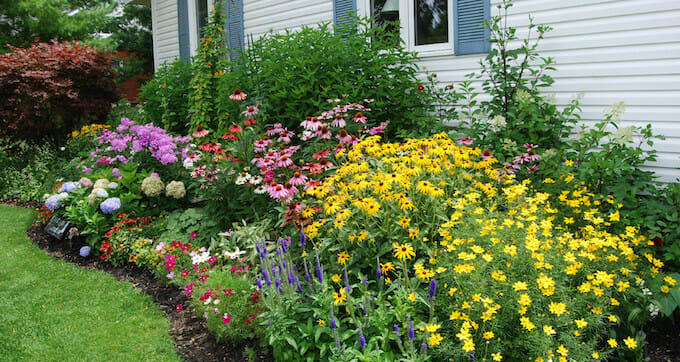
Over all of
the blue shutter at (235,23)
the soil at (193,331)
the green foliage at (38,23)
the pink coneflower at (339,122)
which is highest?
the green foliage at (38,23)

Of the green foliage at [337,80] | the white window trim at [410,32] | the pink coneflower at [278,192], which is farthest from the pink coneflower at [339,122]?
the white window trim at [410,32]

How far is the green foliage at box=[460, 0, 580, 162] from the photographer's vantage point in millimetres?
4121

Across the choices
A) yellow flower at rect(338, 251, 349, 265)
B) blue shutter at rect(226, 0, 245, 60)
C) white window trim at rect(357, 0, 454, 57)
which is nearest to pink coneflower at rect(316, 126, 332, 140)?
yellow flower at rect(338, 251, 349, 265)

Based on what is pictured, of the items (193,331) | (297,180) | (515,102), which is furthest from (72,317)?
(515,102)

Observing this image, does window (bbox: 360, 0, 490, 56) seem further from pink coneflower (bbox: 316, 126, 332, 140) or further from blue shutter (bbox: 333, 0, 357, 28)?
pink coneflower (bbox: 316, 126, 332, 140)

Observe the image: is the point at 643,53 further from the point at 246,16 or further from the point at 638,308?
the point at 246,16

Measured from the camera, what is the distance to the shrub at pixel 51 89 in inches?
301

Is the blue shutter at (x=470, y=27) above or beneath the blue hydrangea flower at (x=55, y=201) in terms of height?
above

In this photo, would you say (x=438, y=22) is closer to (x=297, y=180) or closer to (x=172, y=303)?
(x=297, y=180)

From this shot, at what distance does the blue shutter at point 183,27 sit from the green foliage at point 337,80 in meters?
4.90

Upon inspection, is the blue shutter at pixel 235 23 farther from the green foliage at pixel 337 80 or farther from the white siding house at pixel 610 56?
the white siding house at pixel 610 56

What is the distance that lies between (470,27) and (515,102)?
1.05 metres

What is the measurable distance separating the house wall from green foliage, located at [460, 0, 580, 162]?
719 cm

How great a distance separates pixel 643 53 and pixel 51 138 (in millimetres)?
8558
